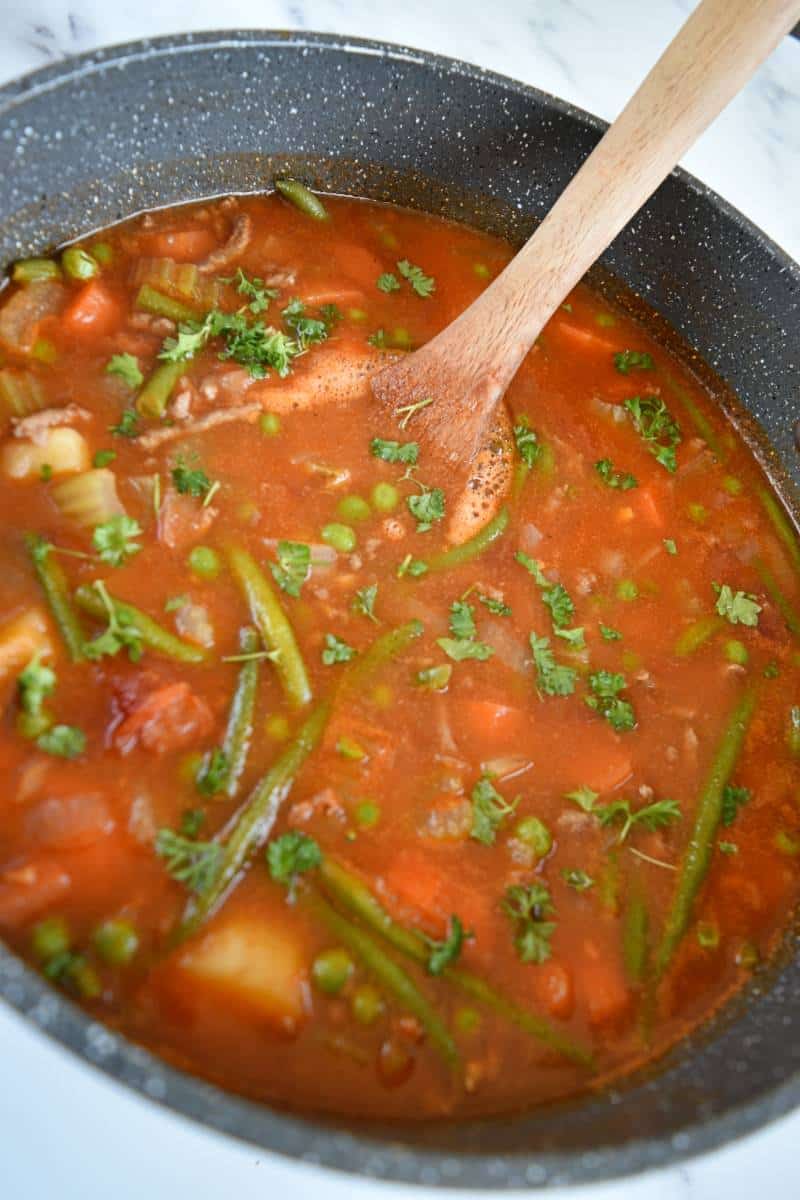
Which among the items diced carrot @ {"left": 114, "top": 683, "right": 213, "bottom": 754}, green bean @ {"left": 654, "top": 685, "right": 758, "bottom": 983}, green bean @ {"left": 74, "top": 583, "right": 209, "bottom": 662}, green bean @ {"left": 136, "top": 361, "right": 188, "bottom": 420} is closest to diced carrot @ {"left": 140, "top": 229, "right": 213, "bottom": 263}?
green bean @ {"left": 136, "top": 361, "right": 188, "bottom": 420}

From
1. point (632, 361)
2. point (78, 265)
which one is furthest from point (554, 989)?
point (78, 265)

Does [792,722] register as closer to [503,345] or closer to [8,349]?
[503,345]

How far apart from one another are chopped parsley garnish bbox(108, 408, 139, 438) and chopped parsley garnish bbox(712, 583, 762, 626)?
1.74 metres

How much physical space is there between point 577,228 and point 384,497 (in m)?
0.92

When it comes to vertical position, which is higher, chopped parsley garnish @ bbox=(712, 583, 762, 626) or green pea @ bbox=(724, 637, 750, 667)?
chopped parsley garnish @ bbox=(712, 583, 762, 626)

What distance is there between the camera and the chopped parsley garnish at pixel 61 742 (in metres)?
2.56

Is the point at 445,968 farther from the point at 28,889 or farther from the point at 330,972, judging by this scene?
the point at 28,889

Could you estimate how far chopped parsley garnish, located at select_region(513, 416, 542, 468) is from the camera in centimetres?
340

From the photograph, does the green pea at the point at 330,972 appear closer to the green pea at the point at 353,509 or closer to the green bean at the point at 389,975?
the green bean at the point at 389,975

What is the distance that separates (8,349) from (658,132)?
6.09 ft

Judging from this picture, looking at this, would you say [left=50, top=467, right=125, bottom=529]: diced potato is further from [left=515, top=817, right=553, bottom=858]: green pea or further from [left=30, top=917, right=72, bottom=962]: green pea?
[left=515, top=817, right=553, bottom=858]: green pea

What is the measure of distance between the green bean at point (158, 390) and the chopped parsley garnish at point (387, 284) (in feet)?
2.63

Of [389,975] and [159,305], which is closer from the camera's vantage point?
[389,975]

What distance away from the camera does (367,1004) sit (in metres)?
2.46
